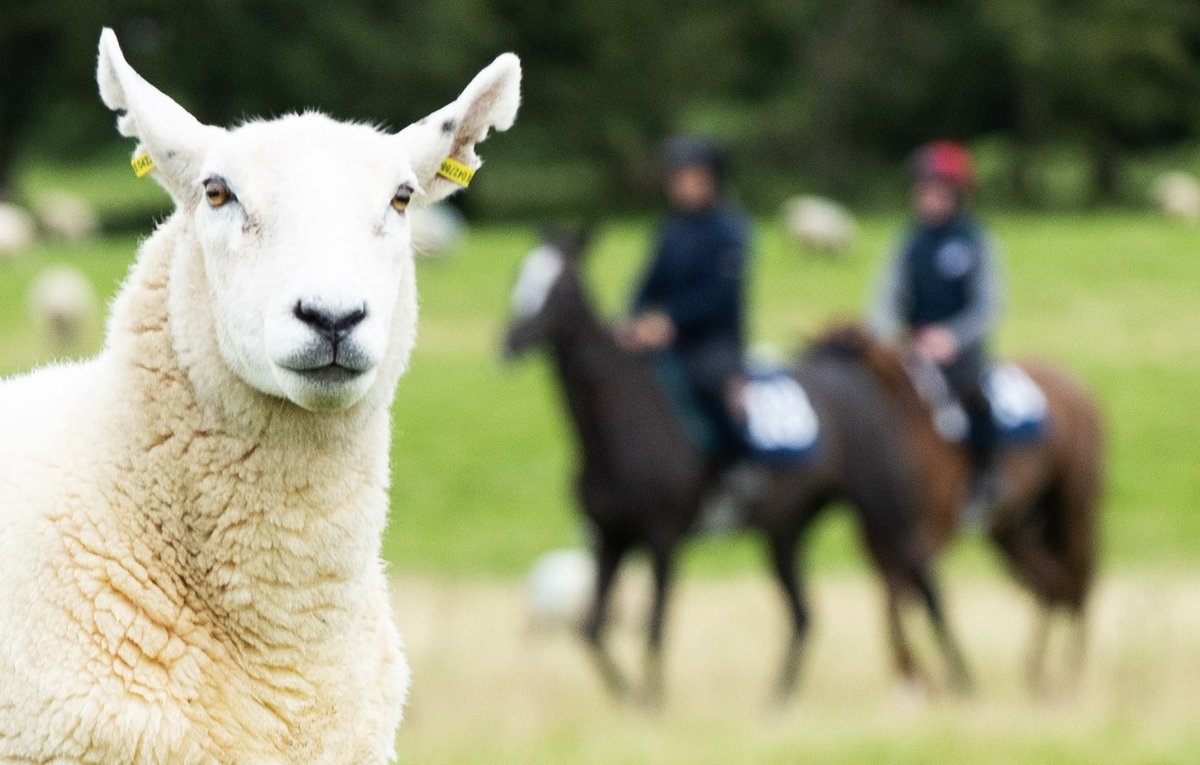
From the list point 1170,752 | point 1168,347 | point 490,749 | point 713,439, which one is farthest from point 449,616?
point 1168,347

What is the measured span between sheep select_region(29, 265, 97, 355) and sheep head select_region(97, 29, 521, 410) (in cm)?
2260

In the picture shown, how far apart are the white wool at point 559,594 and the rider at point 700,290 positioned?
261 cm

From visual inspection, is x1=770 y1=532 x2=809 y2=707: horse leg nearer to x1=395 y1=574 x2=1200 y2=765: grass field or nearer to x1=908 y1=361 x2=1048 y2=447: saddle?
x1=395 y1=574 x2=1200 y2=765: grass field

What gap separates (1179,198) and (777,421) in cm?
3157

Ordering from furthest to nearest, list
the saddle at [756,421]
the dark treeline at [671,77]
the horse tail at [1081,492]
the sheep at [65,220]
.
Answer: the dark treeline at [671,77]
the sheep at [65,220]
the horse tail at [1081,492]
the saddle at [756,421]

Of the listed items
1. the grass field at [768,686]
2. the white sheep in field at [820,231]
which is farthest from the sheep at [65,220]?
the grass field at [768,686]

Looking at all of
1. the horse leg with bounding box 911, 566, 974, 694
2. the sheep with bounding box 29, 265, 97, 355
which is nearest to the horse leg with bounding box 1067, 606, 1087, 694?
the horse leg with bounding box 911, 566, 974, 694

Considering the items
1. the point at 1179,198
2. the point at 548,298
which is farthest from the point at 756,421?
the point at 1179,198

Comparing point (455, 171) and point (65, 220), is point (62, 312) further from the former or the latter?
point (455, 171)

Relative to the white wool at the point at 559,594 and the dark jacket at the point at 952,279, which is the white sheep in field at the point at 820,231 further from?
the dark jacket at the point at 952,279

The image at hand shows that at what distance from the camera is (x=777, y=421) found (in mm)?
11586

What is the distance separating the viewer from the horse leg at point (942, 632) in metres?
11.6

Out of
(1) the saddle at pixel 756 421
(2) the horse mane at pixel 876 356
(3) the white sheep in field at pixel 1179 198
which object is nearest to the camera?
(1) the saddle at pixel 756 421

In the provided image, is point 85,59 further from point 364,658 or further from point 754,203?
point 364,658
